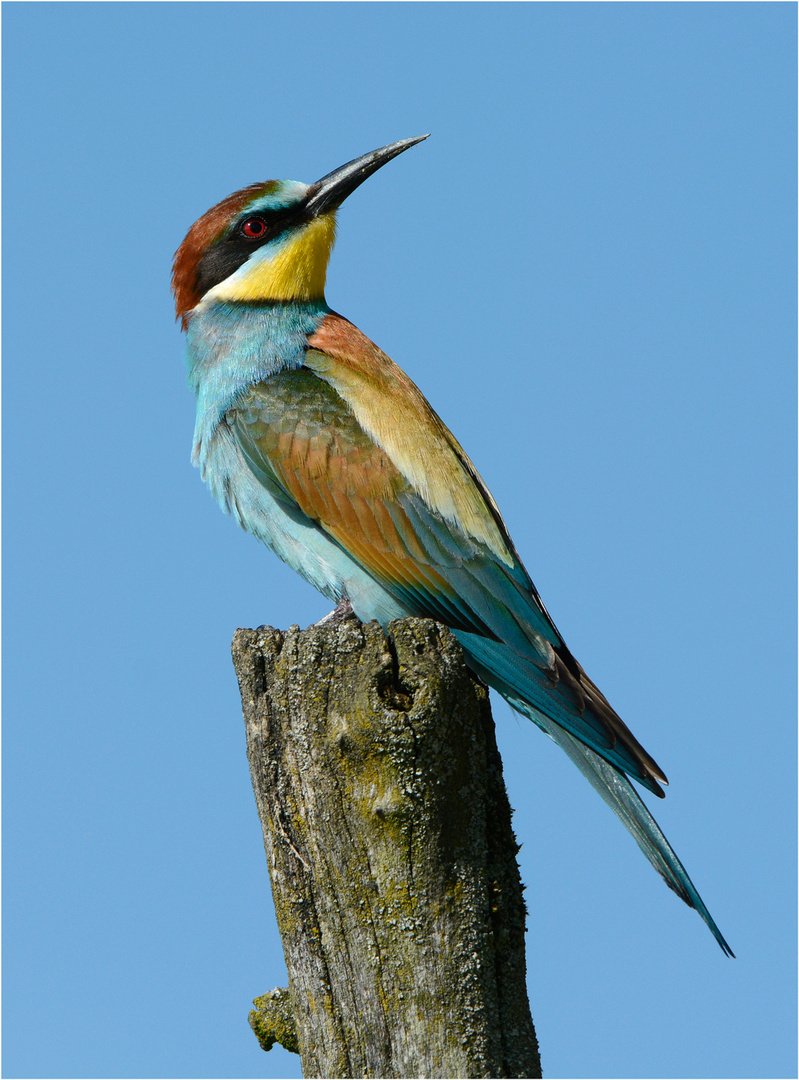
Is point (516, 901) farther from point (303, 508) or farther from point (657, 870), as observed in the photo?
point (303, 508)

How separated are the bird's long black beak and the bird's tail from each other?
322cm

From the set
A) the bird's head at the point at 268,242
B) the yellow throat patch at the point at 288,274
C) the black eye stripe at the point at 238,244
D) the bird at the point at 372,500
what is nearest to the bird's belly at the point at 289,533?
the bird at the point at 372,500

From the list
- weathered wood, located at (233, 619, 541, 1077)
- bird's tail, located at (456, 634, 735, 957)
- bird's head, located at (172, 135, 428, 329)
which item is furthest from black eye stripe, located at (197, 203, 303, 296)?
weathered wood, located at (233, 619, 541, 1077)

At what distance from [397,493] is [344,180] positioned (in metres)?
2.45

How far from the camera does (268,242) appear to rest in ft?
22.0

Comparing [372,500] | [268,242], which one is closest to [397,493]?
[372,500]

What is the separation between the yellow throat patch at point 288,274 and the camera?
6.50 meters

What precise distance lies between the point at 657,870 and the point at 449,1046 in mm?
1686

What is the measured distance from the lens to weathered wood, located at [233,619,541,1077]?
3221 mm

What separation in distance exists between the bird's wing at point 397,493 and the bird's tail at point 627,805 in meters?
0.23

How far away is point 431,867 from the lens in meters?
Answer: 3.33

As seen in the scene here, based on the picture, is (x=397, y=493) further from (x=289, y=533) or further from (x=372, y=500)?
(x=289, y=533)

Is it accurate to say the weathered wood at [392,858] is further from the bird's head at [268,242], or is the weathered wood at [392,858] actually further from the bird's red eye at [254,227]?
the bird's red eye at [254,227]

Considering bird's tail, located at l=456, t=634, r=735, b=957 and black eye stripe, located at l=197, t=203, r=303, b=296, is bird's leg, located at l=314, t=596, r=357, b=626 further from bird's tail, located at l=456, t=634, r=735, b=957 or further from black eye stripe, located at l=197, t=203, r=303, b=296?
black eye stripe, located at l=197, t=203, r=303, b=296
